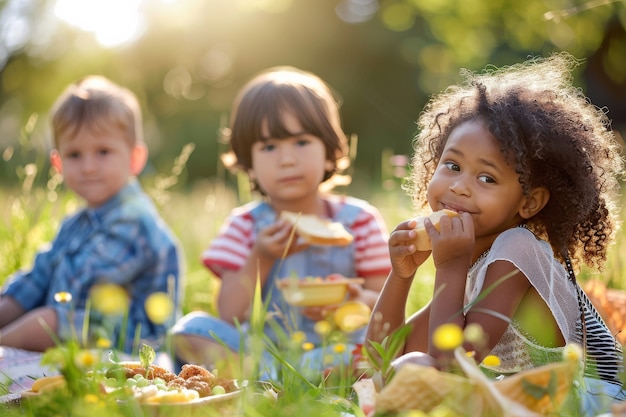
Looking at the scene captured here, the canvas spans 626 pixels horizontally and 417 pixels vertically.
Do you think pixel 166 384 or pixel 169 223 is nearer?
pixel 166 384

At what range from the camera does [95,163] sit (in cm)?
346

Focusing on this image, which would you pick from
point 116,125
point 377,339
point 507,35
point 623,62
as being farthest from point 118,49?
point 377,339

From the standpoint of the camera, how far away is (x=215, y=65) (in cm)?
2258

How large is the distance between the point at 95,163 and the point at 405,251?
1886 mm

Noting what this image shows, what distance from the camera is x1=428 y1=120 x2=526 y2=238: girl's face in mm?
2014

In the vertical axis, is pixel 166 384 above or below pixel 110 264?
below

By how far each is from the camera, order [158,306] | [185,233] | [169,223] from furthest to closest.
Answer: [185,233], [169,223], [158,306]

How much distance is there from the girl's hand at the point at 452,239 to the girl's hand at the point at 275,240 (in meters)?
1.14

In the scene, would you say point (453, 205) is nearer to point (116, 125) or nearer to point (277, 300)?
point (277, 300)

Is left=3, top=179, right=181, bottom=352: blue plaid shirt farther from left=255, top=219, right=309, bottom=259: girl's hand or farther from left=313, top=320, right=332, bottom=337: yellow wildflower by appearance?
left=313, top=320, right=332, bottom=337: yellow wildflower

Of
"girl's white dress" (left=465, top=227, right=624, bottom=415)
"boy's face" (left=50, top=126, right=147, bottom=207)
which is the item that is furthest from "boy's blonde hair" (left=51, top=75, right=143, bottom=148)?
"girl's white dress" (left=465, top=227, right=624, bottom=415)

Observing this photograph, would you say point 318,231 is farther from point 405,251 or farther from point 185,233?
point 185,233

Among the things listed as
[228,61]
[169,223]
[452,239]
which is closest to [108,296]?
[169,223]

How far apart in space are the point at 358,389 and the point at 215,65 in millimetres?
21644
